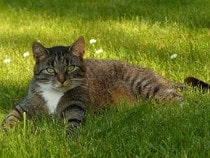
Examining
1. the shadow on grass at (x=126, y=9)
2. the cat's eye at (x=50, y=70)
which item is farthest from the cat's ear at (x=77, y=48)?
the shadow on grass at (x=126, y=9)

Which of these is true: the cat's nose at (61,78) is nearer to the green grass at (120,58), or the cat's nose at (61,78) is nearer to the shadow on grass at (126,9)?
the green grass at (120,58)

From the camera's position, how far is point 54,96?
17.4ft

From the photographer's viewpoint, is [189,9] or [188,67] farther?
[189,9]

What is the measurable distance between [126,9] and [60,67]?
616 cm

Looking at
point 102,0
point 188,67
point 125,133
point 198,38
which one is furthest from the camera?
point 102,0

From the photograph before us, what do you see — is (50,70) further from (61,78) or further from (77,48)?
(77,48)

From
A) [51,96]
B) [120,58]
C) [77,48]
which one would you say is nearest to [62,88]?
[51,96]

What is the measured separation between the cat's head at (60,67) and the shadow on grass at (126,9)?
4006 mm

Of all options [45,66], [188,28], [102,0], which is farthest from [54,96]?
[102,0]

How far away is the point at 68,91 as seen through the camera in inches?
209

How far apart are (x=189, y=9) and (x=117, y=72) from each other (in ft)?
16.1

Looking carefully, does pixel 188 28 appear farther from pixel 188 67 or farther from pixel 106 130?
pixel 106 130

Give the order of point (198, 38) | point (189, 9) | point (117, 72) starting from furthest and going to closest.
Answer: point (189, 9)
point (198, 38)
point (117, 72)

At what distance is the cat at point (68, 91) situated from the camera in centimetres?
522
